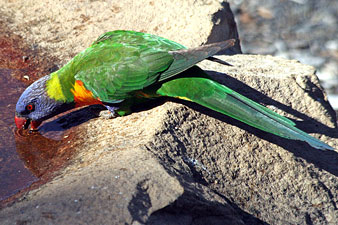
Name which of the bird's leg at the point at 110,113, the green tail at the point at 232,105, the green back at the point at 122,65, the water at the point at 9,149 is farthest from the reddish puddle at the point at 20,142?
the green tail at the point at 232,105

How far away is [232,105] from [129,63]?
2.69 feet

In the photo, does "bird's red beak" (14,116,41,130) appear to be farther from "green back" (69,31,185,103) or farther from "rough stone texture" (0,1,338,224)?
"green back" (69,31,185,103)

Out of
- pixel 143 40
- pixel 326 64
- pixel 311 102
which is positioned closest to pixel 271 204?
pixel 311 102

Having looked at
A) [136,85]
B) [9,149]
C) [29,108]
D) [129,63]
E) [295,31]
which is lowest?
[9,149]

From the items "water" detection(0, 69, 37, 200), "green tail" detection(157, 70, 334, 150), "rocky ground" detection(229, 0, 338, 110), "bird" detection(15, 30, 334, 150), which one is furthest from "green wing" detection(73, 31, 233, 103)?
"rocky ground" detection(229, 0, 338, 110)

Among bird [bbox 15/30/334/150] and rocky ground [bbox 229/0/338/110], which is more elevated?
rocky ground [bbox 229/0/338/110]

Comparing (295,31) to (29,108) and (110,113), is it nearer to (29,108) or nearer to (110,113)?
(110,113)

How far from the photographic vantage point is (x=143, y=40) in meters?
3.33

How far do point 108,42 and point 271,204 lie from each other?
1.72 meters

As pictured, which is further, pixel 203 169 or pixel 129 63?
pixel 129 63

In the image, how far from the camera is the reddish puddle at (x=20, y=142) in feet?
9.50

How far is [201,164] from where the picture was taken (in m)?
2.81

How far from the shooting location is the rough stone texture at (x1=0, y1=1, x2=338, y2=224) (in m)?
2.25

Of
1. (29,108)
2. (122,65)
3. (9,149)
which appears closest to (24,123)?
(29,108)
